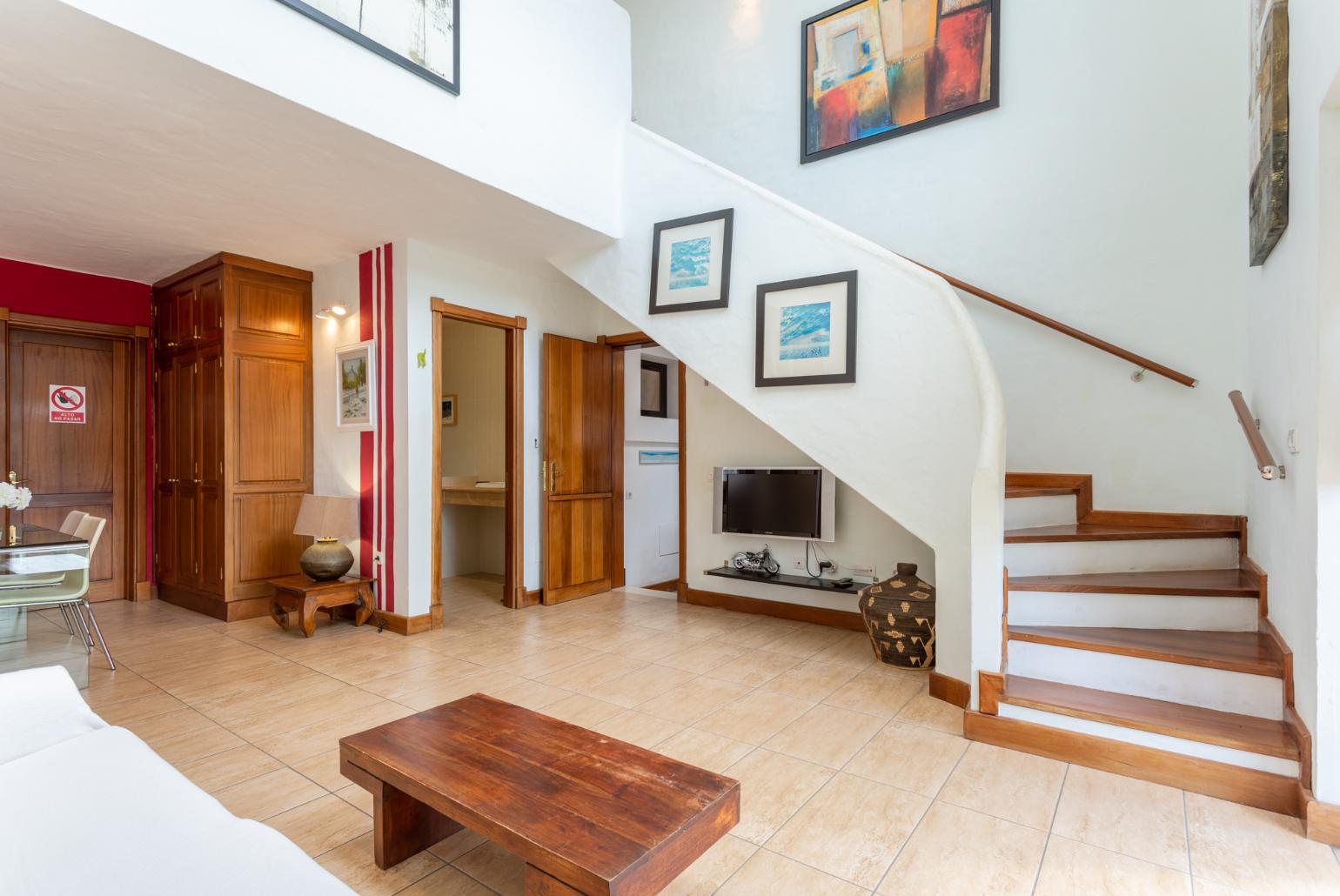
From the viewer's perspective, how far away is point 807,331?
3.66m

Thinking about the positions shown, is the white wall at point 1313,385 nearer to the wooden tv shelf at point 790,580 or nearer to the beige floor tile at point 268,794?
the wooden tv shelf at point 790,580

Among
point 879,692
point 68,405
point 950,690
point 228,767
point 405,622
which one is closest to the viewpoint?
point 228,767

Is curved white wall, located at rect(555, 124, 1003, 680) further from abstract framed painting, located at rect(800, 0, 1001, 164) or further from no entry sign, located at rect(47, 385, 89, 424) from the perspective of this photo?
no entry sign, located at rect(47, 385, 89, 424)

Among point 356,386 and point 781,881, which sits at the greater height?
point 356,386

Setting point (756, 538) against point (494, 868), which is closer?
point (494, 868)

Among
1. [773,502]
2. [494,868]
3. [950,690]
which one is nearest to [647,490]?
[773,502]

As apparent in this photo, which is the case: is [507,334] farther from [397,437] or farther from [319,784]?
[319,784]

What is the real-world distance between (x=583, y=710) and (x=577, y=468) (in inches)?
108

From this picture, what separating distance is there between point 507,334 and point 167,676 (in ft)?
10.1

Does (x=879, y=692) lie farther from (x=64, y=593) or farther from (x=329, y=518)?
(x=64, y=593)

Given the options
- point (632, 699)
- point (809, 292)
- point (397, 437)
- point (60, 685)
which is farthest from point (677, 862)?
point (397, 437)

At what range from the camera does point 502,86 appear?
12.0ft

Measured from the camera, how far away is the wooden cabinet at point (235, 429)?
4938mm

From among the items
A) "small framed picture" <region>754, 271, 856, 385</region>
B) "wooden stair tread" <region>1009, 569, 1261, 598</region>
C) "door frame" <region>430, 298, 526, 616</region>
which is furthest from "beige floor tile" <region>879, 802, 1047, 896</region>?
"door frame" <region>430, 298, 526, 616</region>
